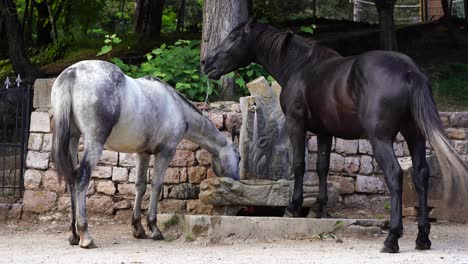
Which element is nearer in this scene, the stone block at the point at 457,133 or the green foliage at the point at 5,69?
the stone block at the point at 457,133

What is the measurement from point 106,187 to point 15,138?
6.57 ft

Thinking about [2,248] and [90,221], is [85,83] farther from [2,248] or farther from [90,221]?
[90,221]

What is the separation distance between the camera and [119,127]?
29.8ft

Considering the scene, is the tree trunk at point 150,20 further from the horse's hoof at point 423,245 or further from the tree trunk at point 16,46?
the horse's hoof at point 423,245

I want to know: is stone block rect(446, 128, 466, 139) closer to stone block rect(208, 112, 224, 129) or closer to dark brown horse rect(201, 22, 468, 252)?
stone block rect(208, 112, 224, 129)

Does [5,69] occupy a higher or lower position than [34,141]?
higher

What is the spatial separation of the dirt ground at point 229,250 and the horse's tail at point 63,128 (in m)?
0.83

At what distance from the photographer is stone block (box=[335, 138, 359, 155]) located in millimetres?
12125

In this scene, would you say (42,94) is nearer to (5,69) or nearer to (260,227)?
(260,227)

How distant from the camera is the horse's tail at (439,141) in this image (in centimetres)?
777

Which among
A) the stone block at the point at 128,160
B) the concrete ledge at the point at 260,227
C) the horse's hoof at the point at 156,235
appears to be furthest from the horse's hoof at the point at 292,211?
the stone block at the point at 128,160

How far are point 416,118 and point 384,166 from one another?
545 millimetres

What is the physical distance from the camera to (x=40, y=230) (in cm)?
1110

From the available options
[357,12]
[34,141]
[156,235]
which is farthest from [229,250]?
[357,12]
